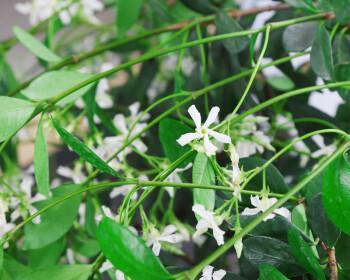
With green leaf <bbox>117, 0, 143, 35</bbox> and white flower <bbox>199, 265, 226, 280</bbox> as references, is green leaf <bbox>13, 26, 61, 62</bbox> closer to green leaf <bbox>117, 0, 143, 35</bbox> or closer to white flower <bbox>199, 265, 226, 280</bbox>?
green leaf <bbox>117, 0, 143, 35</bbox>

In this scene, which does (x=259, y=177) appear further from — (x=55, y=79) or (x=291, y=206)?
(x=55, y=79)

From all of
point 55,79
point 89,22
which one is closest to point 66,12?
point 89,22

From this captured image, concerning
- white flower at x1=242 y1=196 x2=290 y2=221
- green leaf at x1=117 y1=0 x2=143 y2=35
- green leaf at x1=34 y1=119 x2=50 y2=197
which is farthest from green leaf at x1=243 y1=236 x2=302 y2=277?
green leaf at x1=117 y1=0 x2=143 y2=35

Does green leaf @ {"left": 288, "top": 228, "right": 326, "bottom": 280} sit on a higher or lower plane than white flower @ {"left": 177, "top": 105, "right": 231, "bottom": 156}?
lower

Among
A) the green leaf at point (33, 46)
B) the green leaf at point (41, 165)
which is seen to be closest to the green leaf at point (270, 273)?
the green leaf at point (41, 165)

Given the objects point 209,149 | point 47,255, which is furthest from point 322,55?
point 47,255

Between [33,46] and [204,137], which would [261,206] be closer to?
[204,137]

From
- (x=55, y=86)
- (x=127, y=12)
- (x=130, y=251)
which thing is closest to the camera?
(x=130, y=251)

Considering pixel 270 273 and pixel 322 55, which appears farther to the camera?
pixel 322 55
